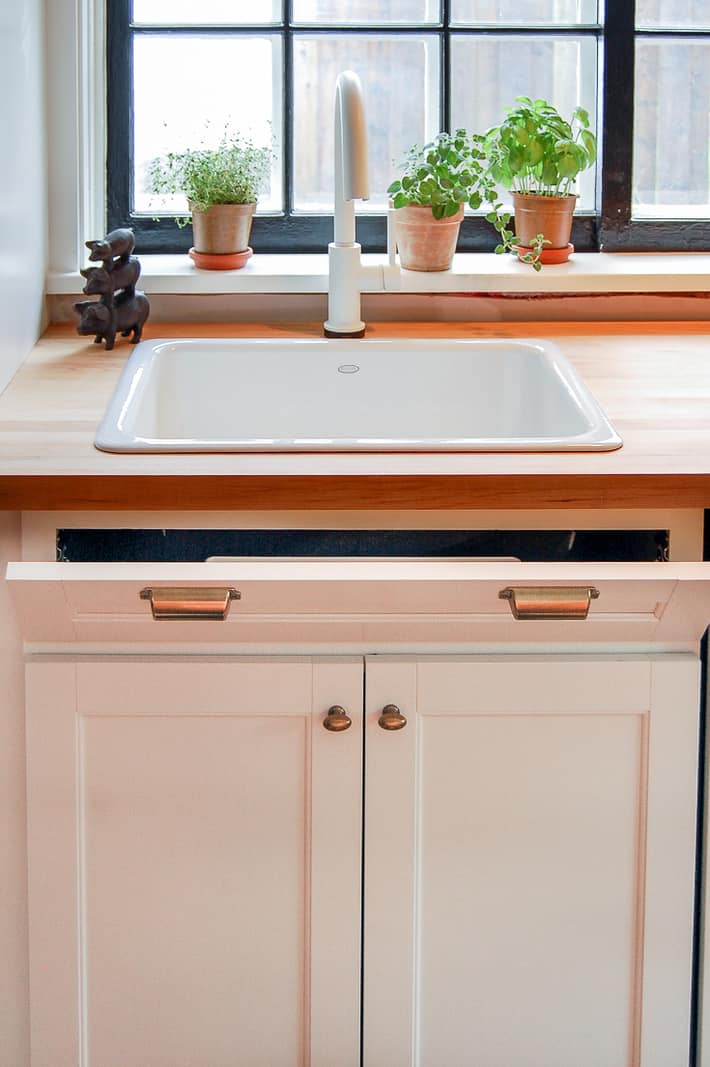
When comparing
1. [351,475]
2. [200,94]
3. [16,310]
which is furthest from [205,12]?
[351,475]

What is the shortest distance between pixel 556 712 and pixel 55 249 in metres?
1.11

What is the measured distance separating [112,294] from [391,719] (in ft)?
2.58

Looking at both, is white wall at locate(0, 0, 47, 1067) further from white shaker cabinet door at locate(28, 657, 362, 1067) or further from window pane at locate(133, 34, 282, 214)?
window pane at locate(133, 34, 282, 214)

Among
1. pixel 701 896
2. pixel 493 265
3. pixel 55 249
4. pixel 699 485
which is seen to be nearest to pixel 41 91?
pixel 55 249

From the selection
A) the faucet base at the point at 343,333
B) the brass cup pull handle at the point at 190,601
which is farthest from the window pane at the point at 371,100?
the brass cup pull handle at the point at 190,601

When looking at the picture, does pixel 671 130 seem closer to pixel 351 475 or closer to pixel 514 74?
pixel 514 74

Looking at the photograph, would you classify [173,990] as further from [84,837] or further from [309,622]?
[309,622]

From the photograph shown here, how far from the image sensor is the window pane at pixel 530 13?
2369 mm

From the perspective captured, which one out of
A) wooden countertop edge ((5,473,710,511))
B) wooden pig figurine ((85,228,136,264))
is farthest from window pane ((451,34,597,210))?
wooden countertop edge ((5,473,710,511))

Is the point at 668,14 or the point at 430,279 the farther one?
the point at 668,14

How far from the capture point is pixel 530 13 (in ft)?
7.79

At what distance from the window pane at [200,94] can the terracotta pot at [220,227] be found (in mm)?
175

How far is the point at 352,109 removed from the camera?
1.90 meters

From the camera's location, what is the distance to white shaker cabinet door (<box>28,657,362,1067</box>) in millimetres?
1589
